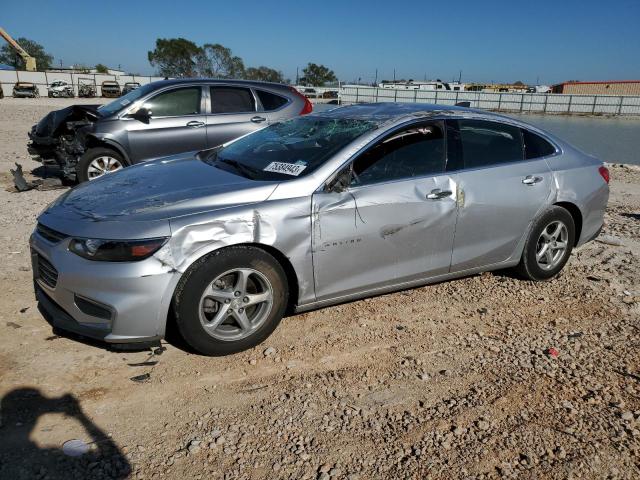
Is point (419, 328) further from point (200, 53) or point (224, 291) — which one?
point (200, 53)

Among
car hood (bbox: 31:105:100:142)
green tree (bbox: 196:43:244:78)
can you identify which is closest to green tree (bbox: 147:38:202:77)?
green tree (bbox: 196:43:244:78)

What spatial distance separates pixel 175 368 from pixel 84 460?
86cm

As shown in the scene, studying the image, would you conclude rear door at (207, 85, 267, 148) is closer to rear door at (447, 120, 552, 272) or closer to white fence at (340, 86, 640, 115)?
rear door at (447, 120, 552, 272)

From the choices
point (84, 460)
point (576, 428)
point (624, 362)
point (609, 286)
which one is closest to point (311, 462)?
point (84, 460)

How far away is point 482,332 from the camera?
3893 mm

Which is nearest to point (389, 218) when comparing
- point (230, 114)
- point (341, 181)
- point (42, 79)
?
point (341, 181)

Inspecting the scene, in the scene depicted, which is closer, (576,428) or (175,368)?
(576,428)

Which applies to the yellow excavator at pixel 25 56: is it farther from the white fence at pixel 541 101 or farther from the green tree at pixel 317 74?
the white fence at pixel 541 101

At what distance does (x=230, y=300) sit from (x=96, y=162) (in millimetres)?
5392

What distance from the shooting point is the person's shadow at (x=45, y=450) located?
233 centimetres

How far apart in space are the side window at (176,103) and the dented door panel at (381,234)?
504cm

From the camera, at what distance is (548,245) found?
4.68 m

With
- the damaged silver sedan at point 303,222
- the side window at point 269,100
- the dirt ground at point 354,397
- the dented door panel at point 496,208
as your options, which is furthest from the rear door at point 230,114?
the dented door panel at point 496,208

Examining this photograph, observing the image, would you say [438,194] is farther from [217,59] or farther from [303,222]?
[217,59]
